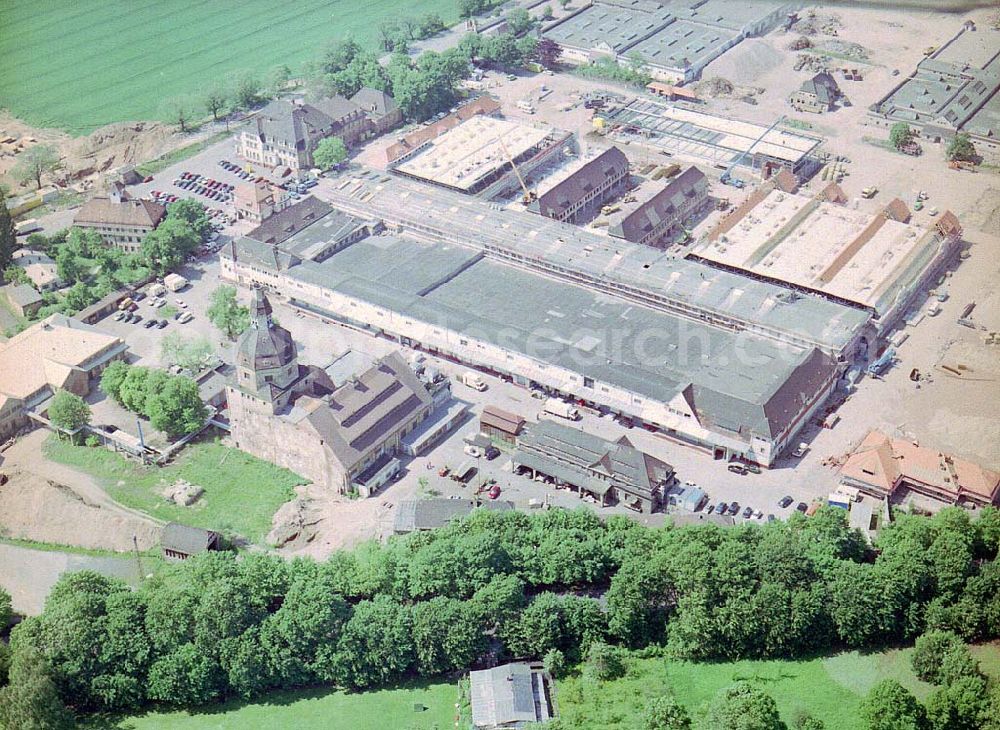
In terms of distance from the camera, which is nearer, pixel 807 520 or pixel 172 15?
pixel 807 520

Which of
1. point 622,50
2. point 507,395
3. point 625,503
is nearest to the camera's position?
point 625,503

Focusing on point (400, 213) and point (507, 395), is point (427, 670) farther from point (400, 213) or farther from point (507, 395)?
point (400, 213)

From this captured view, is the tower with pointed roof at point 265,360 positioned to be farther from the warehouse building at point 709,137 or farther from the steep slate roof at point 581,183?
the warehouse building at point 709,137

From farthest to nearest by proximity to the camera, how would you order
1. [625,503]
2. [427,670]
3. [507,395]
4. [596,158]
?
[596,158], [507,395], [625,503], [427,670]

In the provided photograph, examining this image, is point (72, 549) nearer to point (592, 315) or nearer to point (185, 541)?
point (185, 541)

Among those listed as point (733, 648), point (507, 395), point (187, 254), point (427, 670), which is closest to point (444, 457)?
point (507, 395)
